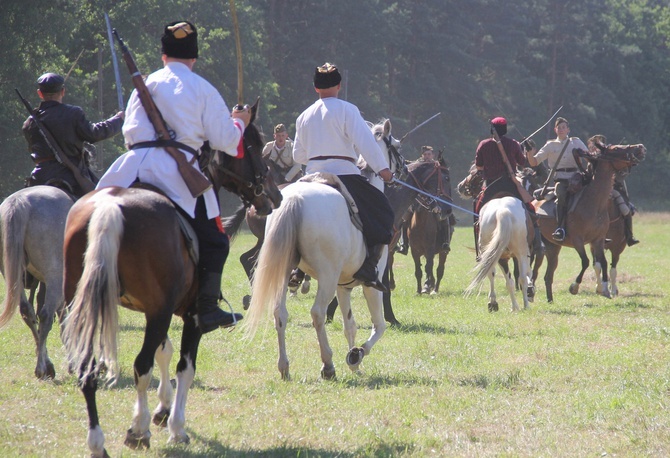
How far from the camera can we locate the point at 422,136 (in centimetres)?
5716

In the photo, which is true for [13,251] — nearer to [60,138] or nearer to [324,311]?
[60,138]

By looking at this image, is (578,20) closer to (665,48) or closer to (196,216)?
(665,48)

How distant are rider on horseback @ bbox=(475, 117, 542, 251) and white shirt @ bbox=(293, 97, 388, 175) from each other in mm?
6142

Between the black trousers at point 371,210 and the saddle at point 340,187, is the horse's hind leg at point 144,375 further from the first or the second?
the black trousers at point 371,210

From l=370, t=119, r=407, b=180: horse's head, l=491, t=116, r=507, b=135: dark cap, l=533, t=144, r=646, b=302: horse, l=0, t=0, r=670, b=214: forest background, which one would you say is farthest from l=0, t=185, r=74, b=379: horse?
l=0, t=0, r=670, b=214: forest background

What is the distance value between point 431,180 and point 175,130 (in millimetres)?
9781

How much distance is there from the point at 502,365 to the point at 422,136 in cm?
4831

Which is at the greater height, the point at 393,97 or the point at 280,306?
the point at 280,306

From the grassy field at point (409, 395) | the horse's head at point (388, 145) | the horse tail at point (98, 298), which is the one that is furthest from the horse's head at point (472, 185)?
the horse tail at point (98, 298)

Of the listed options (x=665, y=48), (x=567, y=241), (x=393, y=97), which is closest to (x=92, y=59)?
(x=393, y=97)

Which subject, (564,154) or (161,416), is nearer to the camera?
(161,416)

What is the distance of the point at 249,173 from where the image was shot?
22.4ft

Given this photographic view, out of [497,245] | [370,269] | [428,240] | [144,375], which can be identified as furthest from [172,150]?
[428,240]

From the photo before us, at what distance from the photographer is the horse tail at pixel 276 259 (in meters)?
7.89
